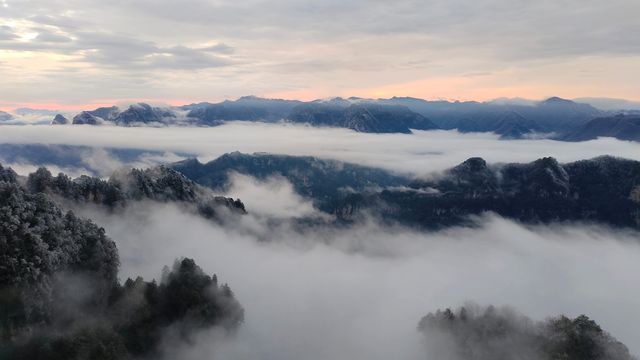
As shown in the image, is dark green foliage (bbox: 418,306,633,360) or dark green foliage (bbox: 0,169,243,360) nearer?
dark green foliage (bbox: 0,169,243,360)

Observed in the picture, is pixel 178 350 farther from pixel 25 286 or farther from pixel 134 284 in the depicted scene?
pixel 25 286

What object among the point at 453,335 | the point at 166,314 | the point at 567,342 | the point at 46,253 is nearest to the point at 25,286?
the point at 46,253

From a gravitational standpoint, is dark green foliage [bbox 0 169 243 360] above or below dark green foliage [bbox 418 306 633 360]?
above

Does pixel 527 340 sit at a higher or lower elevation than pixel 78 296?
lower

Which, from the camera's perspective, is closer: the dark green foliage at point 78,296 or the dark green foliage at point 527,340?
the dark green foliage at point 78,296

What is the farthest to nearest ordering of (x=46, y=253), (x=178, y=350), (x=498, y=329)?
(x=498, y=329) < (x=178, y=350) < (x=46, y=253)

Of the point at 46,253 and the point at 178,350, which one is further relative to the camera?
the point at 178,350

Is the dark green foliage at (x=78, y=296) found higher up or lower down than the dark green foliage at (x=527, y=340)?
higher up

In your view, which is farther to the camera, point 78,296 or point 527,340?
point 527,340
